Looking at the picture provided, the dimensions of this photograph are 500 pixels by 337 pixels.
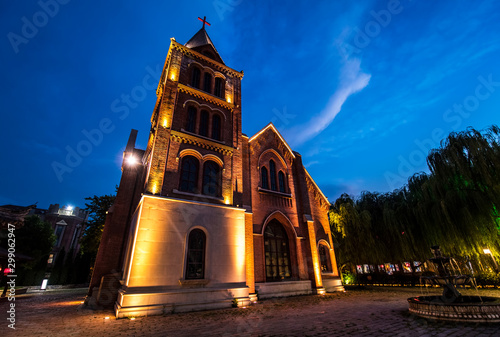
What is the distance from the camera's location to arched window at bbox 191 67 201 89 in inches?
572

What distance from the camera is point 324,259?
14.6 metres

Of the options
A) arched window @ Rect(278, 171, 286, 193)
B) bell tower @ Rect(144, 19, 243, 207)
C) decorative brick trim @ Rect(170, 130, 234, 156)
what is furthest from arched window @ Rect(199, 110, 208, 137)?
arched window @ Rect(278, 171, 286, 193)

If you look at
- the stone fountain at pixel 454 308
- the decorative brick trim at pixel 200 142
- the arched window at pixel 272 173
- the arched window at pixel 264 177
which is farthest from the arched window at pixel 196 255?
the stone fountain at pixel 454 308

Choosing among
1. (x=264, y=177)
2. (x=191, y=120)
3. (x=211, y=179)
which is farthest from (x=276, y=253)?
(x=191, y=120)

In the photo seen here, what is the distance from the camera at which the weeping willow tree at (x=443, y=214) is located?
1011 centimetres

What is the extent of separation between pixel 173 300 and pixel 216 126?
32.8 ft

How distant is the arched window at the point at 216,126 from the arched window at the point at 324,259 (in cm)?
1065

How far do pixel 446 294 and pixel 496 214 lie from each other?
681 centimetres

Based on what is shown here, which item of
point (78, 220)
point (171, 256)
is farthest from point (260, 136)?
point (78, 220)

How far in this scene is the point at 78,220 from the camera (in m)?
45.3

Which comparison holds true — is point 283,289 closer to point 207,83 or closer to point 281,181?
point 281,181

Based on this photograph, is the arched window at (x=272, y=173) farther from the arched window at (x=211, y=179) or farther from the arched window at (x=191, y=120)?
the arched window at (x=191, y=120)

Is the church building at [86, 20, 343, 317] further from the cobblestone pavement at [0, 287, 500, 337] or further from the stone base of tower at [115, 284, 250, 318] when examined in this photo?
the cobblestone pavement at [0, 287, 500, 337]

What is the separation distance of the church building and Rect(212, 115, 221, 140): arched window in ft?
0.27
